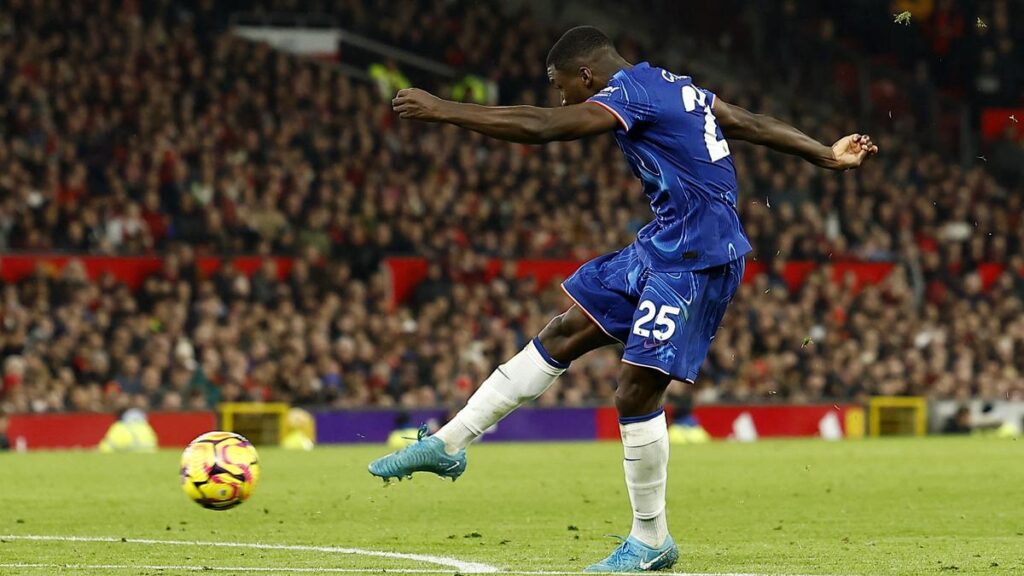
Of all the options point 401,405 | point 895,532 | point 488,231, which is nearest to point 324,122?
point 488,231

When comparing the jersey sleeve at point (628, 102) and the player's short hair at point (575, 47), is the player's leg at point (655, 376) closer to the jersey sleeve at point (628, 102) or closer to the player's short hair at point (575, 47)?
the jersey sleeve at point (628, 102)

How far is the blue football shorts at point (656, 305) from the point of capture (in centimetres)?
769

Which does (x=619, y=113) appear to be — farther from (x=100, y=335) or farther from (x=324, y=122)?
(x=324, y=122)

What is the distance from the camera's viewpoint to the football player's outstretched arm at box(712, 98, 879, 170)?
8203mm

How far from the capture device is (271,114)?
27328mm

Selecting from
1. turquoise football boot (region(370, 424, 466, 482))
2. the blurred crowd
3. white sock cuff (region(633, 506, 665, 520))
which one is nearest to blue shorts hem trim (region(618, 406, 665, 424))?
white sock cuff (region(633, 506, 665, 520))

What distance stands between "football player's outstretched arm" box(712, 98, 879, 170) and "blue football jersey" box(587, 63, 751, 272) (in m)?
0.27

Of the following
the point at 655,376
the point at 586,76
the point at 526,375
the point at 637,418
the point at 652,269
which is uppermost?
the point at 586,76

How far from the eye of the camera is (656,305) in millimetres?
7719

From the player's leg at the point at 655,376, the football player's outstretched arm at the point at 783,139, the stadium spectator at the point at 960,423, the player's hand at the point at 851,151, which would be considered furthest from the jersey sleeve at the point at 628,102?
the stadium spectator at the point at 960,423

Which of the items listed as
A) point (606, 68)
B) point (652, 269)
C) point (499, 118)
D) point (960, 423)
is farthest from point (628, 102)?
point (960, 423)

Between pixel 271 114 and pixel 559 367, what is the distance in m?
19.7

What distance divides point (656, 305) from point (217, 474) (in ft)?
8.36

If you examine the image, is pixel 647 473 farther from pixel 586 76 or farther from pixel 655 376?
pixel 586 76
